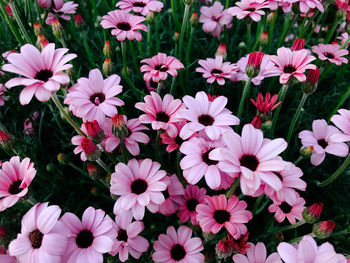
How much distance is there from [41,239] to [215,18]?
1477mm

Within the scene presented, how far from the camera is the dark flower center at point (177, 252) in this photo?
1.18 meters

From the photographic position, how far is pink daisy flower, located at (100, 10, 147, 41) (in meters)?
1.32

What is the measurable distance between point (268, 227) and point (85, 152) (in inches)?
31.9

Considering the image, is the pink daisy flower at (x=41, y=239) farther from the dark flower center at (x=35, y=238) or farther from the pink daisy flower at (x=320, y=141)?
the pink daisy flower at (x=320, y=141)

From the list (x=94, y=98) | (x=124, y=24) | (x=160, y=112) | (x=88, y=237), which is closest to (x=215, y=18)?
(x=124, y=24)

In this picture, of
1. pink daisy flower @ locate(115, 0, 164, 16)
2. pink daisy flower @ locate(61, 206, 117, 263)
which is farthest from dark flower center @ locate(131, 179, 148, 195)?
pink daisy flower @ locate(115, 0, 164, 16)

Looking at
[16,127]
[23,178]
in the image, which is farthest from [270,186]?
[16,127]

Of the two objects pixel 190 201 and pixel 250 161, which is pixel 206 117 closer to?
pixel 250 161

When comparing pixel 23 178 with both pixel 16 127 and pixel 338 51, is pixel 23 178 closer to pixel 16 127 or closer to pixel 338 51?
pixel 16 127

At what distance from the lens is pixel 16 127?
1797 mm

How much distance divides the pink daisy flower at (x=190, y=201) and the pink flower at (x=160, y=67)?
451 mm

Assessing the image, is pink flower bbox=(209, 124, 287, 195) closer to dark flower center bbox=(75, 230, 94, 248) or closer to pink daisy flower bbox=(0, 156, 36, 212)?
dark flower center bbox=(75, 230, 94, 248)

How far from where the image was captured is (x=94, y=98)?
115 centimetres

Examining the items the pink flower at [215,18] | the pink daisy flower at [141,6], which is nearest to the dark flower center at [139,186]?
the pink daisy flower at [141,6]
